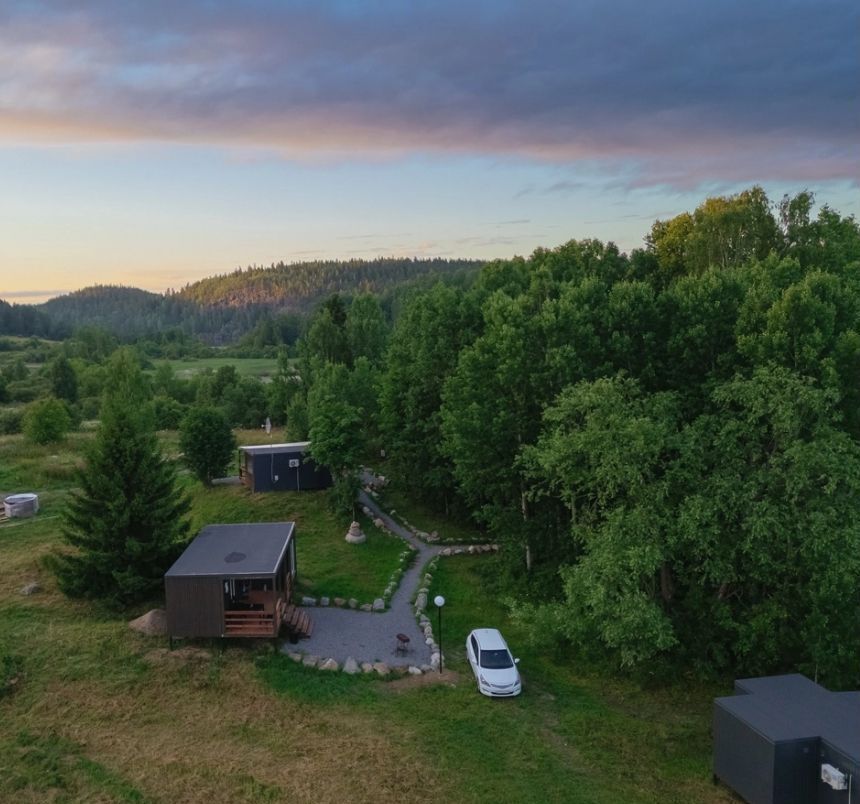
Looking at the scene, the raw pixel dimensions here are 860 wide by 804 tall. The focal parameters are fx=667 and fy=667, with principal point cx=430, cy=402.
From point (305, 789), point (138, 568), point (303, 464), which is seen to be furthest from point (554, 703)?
point (303, 464)

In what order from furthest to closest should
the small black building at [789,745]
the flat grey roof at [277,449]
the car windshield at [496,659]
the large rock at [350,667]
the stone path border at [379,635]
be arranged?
1. the flat grey roof at [277,449]
2. the stone path border at [379,635]
3. the large rock at [350,667]
4. the car windshield at [496,659]
5. the small black building at [789,745]

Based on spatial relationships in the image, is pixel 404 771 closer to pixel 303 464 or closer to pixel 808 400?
pixel 808 400

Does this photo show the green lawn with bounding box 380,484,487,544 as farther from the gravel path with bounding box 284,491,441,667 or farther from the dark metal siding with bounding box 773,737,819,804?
the dark metal siding with bounding box 773,737,819,804

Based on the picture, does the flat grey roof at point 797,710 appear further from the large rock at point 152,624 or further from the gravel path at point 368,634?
the large rock at point 152,624

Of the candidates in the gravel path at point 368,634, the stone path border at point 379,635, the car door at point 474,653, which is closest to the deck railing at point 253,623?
the stone path border at point 379,635

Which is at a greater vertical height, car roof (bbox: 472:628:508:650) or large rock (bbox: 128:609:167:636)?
large rock (bbox: 128:609:167:636)

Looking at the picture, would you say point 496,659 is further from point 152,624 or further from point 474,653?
point 152,624

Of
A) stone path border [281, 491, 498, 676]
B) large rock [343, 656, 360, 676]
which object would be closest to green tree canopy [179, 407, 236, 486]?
stone path border [281, 491, 498, 676]
